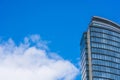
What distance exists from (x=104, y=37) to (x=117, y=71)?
16.4 metres

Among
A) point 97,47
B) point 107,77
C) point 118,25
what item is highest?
point 118,25

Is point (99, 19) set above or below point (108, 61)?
above

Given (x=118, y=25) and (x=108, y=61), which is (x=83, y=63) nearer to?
(x=108, y=61)

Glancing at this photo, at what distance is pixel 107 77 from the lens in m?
170

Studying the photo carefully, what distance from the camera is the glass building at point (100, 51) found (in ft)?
557

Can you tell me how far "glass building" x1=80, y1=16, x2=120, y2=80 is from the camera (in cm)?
16975

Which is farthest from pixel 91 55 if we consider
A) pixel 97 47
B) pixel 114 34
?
pixel 114 34

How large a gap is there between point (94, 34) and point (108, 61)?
13.5 metres

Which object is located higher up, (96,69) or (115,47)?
(115,47)

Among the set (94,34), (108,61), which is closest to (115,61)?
(108,61)

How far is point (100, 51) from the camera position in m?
174

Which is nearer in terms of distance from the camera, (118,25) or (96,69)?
(96,69)

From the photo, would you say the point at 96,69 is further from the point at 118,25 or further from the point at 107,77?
the point at 118,25

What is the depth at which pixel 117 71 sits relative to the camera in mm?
174250
